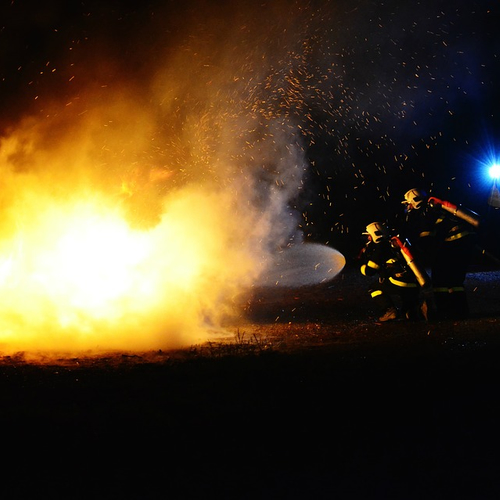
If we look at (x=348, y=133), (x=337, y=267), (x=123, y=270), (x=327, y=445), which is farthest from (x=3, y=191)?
(x=348, y=133)

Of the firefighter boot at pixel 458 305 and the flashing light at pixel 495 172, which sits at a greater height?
the flashing light at pixel 495 172

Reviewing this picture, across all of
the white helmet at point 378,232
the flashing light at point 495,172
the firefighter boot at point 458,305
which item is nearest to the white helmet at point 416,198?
the white helmet at point 378,232

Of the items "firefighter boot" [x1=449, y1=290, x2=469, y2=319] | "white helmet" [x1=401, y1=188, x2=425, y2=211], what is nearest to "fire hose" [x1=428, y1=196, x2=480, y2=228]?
"white helmet" [x1=401, y1=188, x2=425, y2=211]

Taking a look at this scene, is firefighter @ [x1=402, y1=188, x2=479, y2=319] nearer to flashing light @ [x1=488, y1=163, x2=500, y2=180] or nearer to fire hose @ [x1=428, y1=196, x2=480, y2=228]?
fire hose @ [x1=428, y1=196, x2=480, y2=228]

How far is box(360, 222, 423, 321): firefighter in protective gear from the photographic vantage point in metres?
8.25

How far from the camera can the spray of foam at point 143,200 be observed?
7.68 m

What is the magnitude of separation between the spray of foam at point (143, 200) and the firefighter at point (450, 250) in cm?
333

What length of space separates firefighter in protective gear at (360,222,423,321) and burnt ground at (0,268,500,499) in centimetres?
170

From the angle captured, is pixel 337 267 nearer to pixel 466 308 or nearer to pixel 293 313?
pixel 293 313

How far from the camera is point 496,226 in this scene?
2083cm

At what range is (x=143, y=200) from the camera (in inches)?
380

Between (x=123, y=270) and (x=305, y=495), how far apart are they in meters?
5.77

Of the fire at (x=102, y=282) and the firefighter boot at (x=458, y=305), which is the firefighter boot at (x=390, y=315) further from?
the fire at (x=102, y=282)

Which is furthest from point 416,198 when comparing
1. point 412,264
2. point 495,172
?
point 495,172
